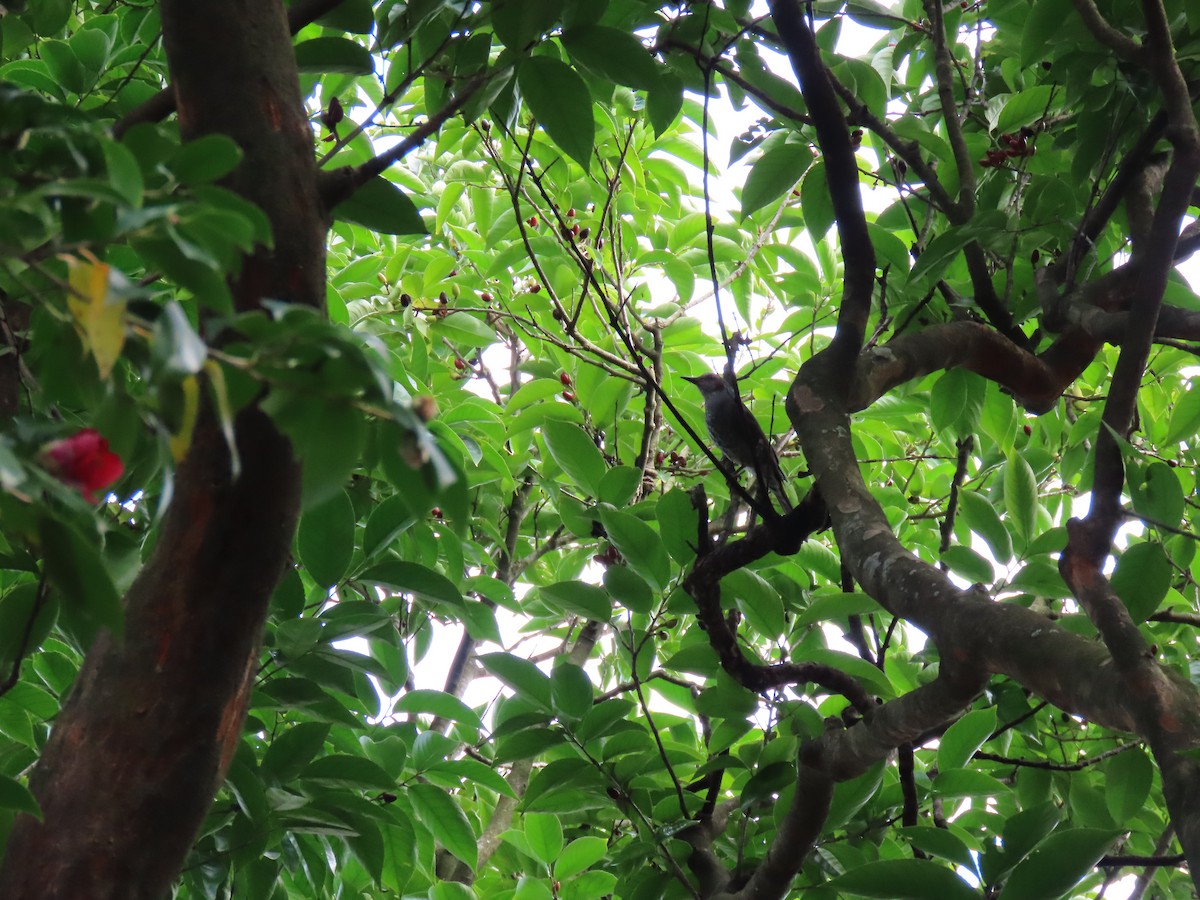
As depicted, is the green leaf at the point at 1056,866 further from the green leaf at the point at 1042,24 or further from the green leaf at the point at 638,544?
the green leaf at the point at 1042,24

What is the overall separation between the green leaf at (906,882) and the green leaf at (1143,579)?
1.62ft

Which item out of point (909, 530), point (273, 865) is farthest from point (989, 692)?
point (273, 865)

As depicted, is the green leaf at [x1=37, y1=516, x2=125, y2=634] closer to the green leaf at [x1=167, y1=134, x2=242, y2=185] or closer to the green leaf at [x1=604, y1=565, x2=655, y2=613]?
the green leaf at [x1=167, y1=134, x2=242, y2=185]

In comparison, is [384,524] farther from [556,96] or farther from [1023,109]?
[1023,109]

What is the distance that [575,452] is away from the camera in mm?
2145

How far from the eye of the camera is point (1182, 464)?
8.64ft

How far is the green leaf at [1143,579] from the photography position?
1542 mm

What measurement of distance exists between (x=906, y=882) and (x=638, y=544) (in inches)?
28.2

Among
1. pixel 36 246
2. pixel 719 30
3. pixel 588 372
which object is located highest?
pixel 719 30

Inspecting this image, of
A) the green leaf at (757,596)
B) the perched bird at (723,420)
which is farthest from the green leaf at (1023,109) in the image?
the green leaf at (757,596)

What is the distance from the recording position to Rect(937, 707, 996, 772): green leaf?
2.06 metres

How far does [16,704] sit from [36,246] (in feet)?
3.70

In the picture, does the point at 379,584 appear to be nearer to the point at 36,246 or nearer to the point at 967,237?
the point at 36,246

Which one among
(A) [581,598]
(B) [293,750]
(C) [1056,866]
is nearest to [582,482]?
(A) [581,598]
